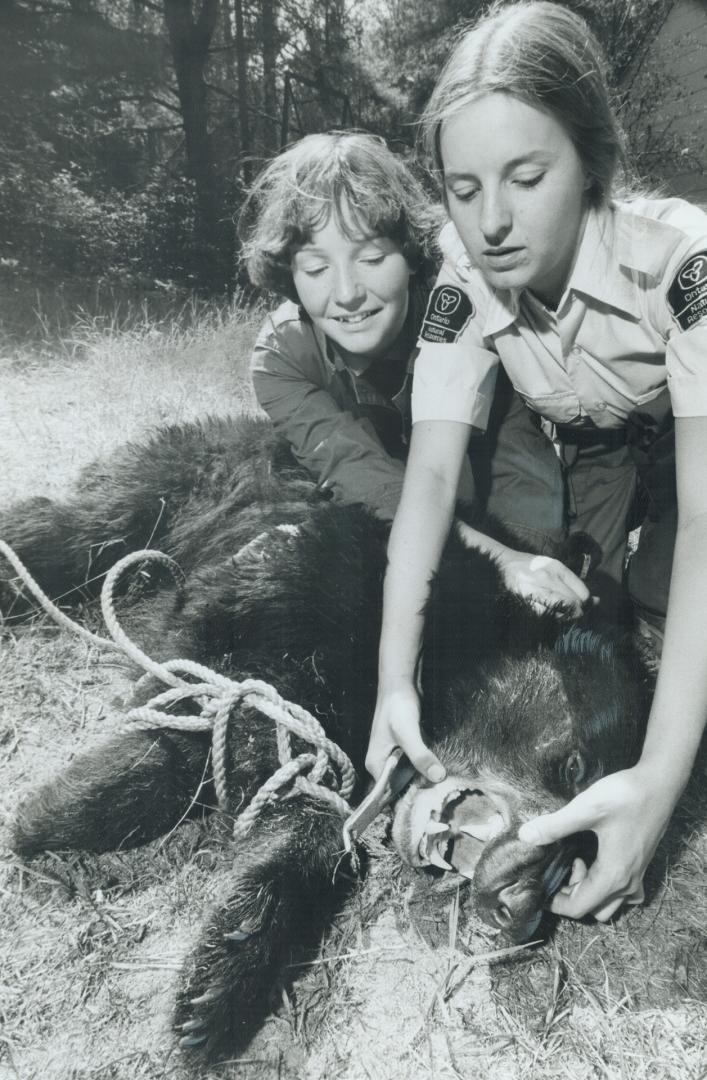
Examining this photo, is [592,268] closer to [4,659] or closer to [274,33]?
[4,659]

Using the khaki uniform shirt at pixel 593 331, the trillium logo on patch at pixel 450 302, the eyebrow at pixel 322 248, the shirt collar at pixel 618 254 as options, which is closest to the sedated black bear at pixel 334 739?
the khaki uniform shirt at pixel 593 331

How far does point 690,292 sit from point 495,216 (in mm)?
505

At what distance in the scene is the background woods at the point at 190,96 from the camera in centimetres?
428

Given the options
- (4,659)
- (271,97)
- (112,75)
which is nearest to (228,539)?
(4,659)

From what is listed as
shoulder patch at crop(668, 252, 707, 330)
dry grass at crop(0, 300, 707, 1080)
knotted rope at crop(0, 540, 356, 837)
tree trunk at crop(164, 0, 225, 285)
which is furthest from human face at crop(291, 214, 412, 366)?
tree trunk at crop(164, 0, 225, 285)

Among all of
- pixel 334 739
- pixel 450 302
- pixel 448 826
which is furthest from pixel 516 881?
pixel 450 302

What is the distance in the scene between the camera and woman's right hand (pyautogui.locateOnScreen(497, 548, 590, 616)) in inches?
84.0

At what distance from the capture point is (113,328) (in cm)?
499

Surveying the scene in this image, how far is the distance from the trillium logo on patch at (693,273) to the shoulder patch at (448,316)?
2.32ft

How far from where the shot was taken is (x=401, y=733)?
1.80 meters

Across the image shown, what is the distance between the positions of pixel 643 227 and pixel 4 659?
98.0 inches

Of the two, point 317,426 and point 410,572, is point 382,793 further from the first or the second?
point 317,426

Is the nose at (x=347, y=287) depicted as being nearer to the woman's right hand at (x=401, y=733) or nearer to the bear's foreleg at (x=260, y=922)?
the woman's right hand at (x=401, y=733)

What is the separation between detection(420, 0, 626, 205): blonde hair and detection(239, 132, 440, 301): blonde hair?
0.79m
